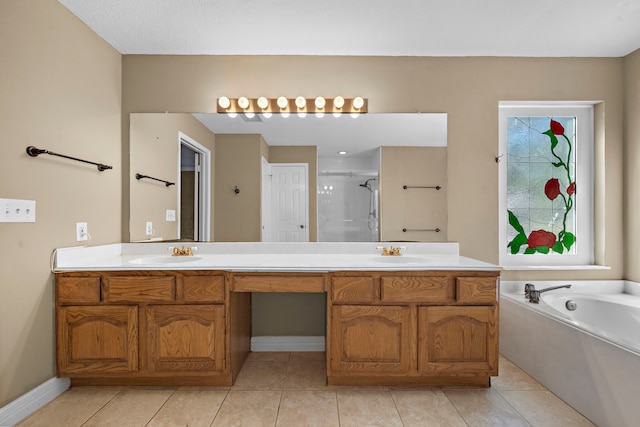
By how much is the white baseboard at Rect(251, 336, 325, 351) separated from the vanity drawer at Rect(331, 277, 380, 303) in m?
0.83

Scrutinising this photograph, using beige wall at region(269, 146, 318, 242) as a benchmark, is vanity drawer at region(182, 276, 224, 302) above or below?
below

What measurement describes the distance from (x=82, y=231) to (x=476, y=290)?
2.41 m

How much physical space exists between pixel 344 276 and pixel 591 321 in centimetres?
186

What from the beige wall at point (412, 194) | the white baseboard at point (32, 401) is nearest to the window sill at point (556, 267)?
the beige wall at point (412, 194)

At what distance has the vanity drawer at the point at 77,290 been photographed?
1992mm

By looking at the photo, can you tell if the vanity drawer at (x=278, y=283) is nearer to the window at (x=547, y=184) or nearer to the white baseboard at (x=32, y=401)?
the white baseboard at (x=32, y=401)

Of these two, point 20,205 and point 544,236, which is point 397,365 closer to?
point 544,236

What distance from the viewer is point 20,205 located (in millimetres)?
1752

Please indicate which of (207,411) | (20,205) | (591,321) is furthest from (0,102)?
(591,321)

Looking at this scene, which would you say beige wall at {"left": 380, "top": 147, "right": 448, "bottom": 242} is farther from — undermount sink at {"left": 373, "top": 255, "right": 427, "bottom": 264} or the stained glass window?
the stained glass window

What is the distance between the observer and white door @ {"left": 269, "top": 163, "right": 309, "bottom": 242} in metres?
2.60

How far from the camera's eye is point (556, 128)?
2756 mm

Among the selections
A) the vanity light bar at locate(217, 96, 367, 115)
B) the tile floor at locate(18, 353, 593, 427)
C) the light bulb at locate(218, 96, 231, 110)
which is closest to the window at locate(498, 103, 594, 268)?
the tile floor at locate(18, 353, 593, 427)

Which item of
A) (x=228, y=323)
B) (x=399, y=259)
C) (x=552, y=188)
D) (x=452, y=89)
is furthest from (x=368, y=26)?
(x=228, y=323)
